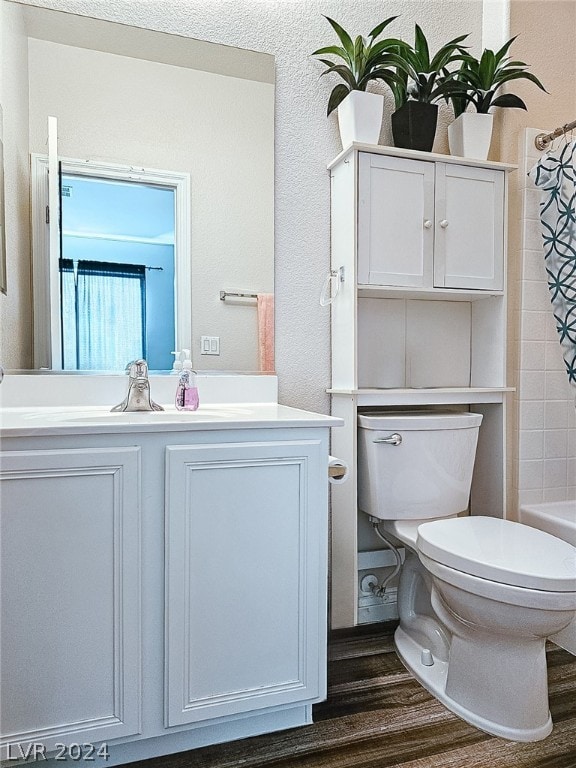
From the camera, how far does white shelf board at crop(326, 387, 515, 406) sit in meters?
1.78

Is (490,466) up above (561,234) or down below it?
below

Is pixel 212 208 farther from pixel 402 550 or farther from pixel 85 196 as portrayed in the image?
pixel 402 550

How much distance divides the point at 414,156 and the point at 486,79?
1.32 feet

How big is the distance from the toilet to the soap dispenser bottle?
1.75 ft

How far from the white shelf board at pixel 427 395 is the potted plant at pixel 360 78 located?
0.82m

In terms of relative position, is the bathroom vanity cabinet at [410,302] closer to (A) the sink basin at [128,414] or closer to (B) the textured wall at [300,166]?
(B) the textured wall at [300,166]

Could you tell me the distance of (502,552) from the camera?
138 cm

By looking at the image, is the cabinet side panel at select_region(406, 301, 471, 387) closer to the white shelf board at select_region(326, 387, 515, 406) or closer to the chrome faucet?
the white shelf board at select_region(326, 387, 515, 406)

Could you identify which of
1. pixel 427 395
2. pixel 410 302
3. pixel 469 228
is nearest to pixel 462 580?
pixel 427 395

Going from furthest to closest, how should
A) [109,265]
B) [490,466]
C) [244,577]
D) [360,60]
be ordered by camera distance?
1. [490,466]
2. [360,60]
3. [109,265]
4. [244,577]

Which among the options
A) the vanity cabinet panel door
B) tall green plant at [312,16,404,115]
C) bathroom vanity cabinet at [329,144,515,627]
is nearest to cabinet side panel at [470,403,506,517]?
bathroom vanity cabinet at [329,144,515,627]

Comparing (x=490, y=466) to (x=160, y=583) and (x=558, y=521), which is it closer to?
(x=558, y=521)

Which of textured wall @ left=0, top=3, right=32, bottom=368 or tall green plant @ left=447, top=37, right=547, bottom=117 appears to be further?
tall green plant @ left=447, top=37, right=547, bottom=117

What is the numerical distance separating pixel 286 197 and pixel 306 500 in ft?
3.51
